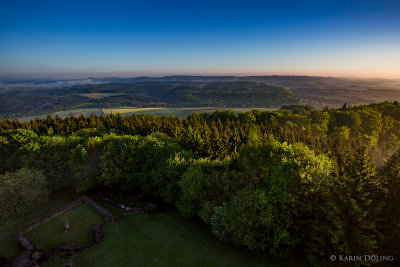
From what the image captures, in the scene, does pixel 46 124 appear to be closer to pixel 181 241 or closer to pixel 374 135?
pixel 181 241

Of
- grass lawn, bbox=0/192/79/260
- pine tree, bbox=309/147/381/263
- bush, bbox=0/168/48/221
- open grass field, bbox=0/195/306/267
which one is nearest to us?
pine tree, bbox=309/147/381/263

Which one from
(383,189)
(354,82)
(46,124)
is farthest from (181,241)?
(354,82)

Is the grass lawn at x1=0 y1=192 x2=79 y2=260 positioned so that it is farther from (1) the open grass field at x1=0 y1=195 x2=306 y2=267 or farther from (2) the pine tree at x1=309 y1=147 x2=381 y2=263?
(2) the pine tree at x1=309 y1=147 x2=381 y2=263

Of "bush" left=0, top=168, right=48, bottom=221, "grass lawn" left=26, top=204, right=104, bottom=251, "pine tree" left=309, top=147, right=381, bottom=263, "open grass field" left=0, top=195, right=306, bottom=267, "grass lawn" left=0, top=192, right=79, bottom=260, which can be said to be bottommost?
"grass lawn" left=0, top=192, right=79, bottom=260

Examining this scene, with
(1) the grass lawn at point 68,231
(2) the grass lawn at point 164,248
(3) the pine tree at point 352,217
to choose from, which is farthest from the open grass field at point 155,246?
(3) the pine tree at point 352,217

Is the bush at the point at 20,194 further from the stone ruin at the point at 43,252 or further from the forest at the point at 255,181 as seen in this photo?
the stone ruin at the point at 43,252

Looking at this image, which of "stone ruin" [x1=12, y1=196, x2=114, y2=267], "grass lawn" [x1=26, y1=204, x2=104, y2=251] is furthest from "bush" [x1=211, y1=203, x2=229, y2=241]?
"grass lawn" [x1=26, y1=204, x2=104, y2=251]
